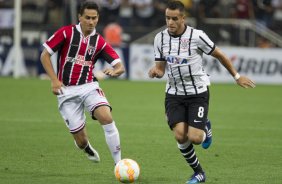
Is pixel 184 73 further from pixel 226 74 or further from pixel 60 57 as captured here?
pixel 226 74

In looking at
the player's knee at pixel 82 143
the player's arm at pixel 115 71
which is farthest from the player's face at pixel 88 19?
the player's knee at pixel 82 143

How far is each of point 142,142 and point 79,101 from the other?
3368mm

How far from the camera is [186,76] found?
9.38 m

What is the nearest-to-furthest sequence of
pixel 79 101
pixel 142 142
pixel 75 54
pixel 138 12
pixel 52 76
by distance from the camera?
pixel 52 76 → pixel 75 54 → pixel 79 101 → pixel 142 142 → pixel 138 12

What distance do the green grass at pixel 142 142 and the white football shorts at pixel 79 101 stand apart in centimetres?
66

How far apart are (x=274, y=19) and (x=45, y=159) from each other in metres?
20.5

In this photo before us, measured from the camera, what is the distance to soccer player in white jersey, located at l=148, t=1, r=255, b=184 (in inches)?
360

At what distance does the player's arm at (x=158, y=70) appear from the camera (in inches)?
367

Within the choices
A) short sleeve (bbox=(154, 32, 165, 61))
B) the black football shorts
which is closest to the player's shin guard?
the black football shorts

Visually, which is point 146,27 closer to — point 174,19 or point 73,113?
point 73,113

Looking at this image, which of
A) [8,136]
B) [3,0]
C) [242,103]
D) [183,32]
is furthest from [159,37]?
[3,0]

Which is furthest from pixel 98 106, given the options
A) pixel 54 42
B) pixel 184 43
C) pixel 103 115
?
pixel 184 43

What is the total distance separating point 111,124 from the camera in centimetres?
941

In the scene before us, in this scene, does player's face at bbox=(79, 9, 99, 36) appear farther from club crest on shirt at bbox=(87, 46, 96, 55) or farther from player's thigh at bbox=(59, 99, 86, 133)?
player's thigh at bbox=(59, 99, 86, 133)
